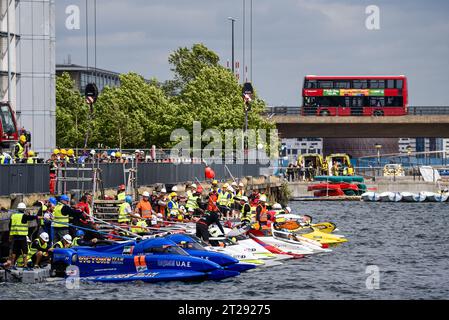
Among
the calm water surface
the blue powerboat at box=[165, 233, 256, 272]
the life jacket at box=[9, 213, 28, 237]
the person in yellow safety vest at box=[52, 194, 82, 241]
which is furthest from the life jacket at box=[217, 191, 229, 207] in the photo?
the life jacket at box=[9, 213, 28, 237]

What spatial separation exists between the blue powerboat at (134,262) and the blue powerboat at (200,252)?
0.59 metres

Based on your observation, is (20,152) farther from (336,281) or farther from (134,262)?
(336,281)

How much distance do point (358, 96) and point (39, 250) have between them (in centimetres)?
8085

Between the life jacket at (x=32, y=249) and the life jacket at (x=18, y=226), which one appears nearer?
the life jacket at (x=18, y=226)

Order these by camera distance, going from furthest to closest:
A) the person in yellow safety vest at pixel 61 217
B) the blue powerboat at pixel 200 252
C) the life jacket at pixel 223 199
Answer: the life jacket at pixel 223 199, the person in yellow safety vest at pixel 61 217, the blue powerboat at pixel 200 252

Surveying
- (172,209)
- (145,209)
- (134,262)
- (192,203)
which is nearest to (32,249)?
(134,262)

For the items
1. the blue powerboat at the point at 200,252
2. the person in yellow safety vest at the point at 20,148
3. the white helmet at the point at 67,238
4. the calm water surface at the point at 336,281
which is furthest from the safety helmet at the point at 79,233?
the person in yellow safety vest at the point at 20,148

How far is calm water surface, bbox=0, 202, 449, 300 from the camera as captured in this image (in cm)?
3647

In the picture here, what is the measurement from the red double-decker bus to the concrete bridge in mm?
1151

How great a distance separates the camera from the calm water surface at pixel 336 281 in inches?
1436

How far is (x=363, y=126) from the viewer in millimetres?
115938

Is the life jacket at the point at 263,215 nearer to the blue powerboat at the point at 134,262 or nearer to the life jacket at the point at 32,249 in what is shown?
the blue powerboat at the point at 134,262

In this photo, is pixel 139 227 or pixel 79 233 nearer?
pixel 79 233
